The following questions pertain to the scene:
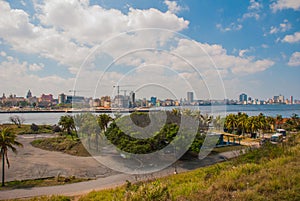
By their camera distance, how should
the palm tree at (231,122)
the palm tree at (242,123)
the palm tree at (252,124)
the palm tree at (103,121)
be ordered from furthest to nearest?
the palm tree at (231,122) → the palm tree at (242,123) → the palm tree at (252,124) → the palm tree at (103,121)

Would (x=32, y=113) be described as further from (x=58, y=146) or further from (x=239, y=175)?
(x=239, y=175)

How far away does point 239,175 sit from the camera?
Answer: 276 inches

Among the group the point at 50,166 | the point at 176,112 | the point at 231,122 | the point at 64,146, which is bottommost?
the point at 50,166

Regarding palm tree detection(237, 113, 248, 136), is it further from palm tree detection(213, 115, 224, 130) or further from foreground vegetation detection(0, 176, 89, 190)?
foreground vegetation detection(0, 176, 89, 190)

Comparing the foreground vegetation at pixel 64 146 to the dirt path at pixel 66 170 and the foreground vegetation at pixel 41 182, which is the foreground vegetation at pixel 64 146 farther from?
the foreground vegetation at pixel 41 182

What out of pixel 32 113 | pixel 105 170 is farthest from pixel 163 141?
pixel 32 113

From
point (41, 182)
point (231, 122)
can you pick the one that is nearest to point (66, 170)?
point (41, 182)

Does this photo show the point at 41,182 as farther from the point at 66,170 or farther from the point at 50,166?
the point at 50,166

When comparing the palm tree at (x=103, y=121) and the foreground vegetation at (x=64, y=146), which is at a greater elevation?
the palm tree at (x=103, y=121)

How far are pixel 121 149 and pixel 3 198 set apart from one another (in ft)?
32.1

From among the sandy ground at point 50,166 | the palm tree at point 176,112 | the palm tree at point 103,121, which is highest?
the palm tree at point 176,112

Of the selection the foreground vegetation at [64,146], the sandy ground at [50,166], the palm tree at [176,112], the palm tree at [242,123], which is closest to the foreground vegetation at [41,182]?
the sandy ground at [50,166]

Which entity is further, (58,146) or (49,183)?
(58,146)

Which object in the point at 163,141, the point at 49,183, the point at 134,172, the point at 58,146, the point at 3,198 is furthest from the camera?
the point at 58,146
